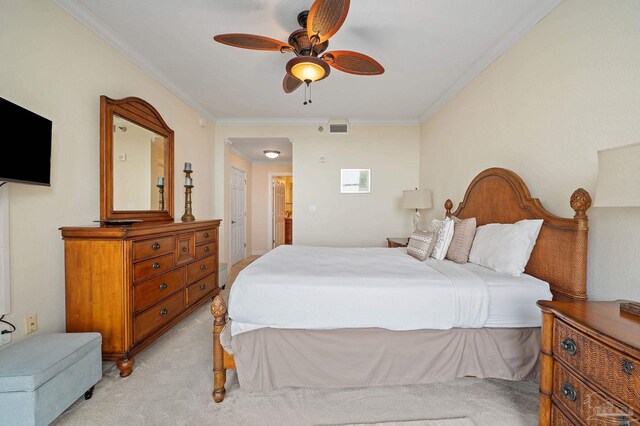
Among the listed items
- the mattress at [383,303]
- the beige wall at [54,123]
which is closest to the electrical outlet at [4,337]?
the beige wall at [54,123]

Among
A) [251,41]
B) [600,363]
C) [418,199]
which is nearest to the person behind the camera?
[600,363]

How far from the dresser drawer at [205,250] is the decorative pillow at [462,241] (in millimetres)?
2586

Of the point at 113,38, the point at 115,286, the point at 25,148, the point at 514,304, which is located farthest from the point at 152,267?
the point at 514,304

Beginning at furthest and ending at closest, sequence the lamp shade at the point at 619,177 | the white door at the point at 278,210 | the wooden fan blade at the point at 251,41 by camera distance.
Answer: the white door at the point at 278,210
the wooden fan blade at the point at 251,41
the lamp shade at the point at 619,177

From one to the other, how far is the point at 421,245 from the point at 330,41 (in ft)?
6.82

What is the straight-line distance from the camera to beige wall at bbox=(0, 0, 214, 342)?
1.59 metres

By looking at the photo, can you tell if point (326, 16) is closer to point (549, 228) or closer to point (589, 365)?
point (549, 228)

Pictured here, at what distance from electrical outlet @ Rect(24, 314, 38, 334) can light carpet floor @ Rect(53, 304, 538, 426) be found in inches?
22.0

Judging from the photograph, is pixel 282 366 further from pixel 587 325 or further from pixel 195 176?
pixel 195 176

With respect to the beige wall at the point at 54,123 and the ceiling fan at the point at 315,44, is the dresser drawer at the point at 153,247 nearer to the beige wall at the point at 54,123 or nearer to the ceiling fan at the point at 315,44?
the beige wall at the point at 54,123

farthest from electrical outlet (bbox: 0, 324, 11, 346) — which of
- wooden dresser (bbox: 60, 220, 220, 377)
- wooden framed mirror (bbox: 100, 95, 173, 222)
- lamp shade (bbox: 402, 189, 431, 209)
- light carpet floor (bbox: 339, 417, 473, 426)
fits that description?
lamp shade (bbox: 402, 189, 431, 209)

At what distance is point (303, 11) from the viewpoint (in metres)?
1.91

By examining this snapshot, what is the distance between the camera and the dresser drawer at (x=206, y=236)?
2812 mm

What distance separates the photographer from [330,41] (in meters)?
2.30
